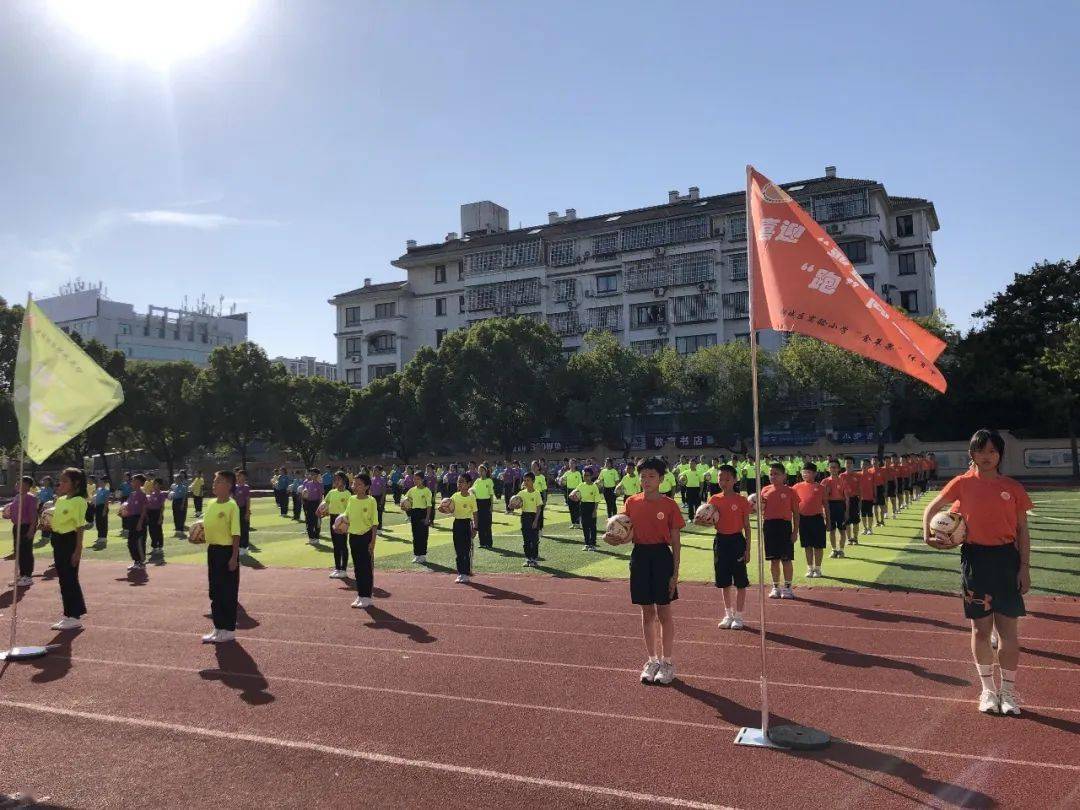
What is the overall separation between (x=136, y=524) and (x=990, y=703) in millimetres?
16141

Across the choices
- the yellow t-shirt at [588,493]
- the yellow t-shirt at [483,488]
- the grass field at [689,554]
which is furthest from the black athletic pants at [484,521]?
the yellow t-shirt at [588,493]

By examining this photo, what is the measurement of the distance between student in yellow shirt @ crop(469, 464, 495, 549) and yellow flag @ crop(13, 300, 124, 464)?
8830 mm

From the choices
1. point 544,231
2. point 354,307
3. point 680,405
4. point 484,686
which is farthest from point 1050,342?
point 354,307

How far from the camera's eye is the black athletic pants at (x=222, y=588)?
9.92 metres

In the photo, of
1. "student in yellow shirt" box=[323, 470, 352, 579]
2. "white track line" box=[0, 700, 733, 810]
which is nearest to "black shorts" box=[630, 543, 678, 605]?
"white track line" box=[0, 700, 733, 810]

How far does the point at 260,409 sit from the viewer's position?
183 feet

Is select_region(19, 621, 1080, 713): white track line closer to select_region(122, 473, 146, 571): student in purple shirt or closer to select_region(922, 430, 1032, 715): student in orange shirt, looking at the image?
select_region(922, 430, 1032, 715): student in orange shirt

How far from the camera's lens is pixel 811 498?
42.5 ft

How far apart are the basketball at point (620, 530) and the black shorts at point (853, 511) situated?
35.5ft

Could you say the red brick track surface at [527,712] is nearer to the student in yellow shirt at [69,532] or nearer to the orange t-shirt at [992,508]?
the student in yellow shirt at [69,532]

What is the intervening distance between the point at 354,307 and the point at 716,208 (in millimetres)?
32919

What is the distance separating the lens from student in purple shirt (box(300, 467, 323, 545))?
72.1 ft

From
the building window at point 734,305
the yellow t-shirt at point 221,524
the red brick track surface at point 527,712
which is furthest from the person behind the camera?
the building window at point 734,305

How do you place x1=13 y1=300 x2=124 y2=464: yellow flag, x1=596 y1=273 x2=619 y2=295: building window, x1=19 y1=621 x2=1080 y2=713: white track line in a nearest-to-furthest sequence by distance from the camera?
1. x1=19 y1=621 x2=1080 y2=713: white track line
2. x1=13 y1=300 x2=124 y2=464: yellow flag
3. x1=596 y1=273 x2=619 y2=295: building window
